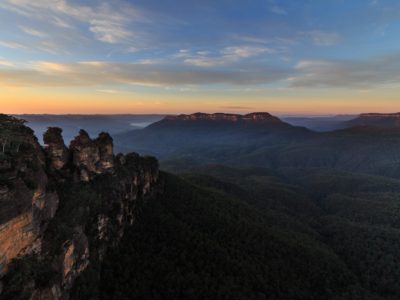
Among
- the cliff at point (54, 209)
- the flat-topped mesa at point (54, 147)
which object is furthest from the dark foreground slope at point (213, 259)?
the flat-topped mesa at point (54, 147)

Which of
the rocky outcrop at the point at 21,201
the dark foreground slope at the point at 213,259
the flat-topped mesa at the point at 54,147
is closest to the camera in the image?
the rocky outcrop at the point at 21,201

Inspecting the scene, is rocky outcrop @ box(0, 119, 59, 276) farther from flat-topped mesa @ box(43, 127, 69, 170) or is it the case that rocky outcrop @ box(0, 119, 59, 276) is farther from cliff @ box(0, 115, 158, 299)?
flat-topped mesa @ box(43, 127, 69, 170)

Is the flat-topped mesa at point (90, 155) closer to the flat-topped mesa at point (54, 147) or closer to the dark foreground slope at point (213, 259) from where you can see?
the flat-topped mesa at point (54, 147)

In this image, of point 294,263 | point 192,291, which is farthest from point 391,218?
point 192,291

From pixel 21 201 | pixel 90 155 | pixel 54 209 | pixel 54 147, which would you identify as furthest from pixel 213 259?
pixel 21 201

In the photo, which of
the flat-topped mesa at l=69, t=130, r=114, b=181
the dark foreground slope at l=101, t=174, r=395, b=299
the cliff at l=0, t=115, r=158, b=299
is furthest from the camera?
the flat-topped mesa at l=69, t=130, r=114, b=181

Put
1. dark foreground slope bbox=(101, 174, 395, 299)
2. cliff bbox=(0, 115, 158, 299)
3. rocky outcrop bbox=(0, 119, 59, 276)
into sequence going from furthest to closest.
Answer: dark foreground slope bbox=(101, 174, 395, 299)
cliff bbox=(0, 115, 158, 299)
rocky outcrop bbox=(0, 119, 59, 276)

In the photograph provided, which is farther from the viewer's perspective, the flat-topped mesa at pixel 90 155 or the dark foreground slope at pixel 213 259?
the flat-topped mesa at pixel 90 155

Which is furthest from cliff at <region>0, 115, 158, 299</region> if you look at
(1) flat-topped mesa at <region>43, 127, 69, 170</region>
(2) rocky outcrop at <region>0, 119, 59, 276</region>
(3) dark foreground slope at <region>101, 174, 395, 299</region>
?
(3) dark foreground slope at <region>101, 174, 395, 299</region>
